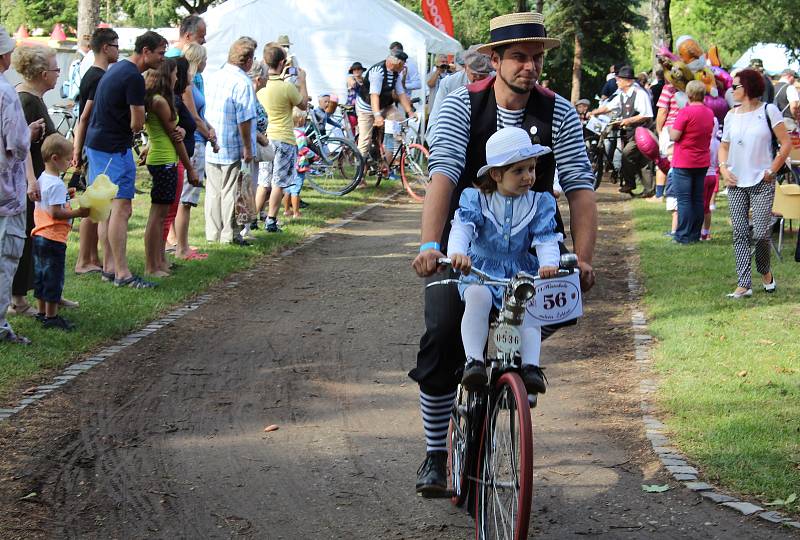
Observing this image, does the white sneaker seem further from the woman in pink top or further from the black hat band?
the black hat band

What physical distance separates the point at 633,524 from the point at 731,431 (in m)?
1.57

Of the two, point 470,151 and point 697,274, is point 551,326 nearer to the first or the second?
point 470,151

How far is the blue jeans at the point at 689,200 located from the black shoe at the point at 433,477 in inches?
378

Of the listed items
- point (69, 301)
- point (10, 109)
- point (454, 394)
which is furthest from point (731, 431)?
point (69, 301)

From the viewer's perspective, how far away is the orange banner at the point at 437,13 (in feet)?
102

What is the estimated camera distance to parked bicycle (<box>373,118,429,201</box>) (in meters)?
19.8

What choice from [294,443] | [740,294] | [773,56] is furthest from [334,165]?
[773,56]

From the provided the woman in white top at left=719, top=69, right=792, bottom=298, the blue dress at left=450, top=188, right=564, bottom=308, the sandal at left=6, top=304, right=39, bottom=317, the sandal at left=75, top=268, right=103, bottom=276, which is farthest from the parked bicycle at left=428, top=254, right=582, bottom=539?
the sandal at left=75, top=268, right=103, bottom=276

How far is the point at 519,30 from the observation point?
4777 millimetres

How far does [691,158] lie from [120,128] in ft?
23.2

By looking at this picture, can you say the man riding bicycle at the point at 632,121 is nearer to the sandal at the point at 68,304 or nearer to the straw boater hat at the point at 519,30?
the sandal at the point at 68,304

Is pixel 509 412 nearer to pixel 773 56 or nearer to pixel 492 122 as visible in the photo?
pixel 492 122

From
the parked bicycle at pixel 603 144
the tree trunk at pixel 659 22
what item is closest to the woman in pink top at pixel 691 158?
the parked bicycle at pixel 603 144

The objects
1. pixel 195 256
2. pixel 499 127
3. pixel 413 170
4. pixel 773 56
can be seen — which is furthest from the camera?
pixel 773 56
